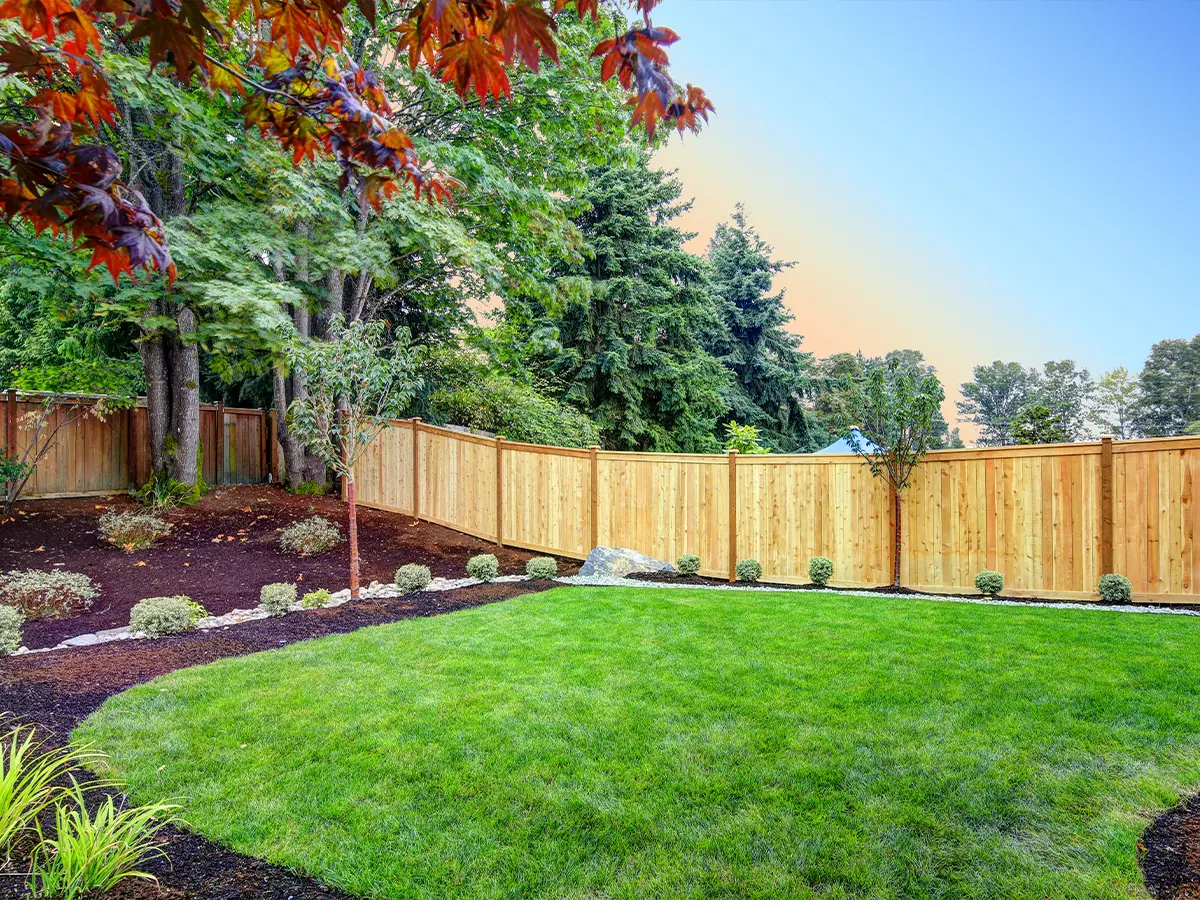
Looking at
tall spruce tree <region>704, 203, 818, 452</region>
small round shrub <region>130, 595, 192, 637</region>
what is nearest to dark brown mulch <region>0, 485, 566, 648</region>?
small round shrub <region>130, 595, 192, 637</region>

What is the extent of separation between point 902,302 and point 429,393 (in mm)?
15442

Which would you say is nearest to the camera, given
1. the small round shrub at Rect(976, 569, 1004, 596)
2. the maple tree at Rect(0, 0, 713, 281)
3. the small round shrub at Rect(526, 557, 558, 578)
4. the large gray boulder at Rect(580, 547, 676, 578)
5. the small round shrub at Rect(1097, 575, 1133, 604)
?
the maple tree at Rect(0, 0, 713, 281)

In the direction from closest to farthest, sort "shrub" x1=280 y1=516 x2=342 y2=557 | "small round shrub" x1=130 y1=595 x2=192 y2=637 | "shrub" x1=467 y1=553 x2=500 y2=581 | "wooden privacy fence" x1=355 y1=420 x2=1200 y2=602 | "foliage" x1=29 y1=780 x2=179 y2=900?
"foliage" x1=29 y1=780 x2=179 y2=900
"small round shrub" x1=130 y1=595 x2=192 y2=637
"wooden privacy fence" x1=355 y1=420 x2=1200 y2=602
"shrub" x1=467 y1=553 x2=500 y2=581
"shrub" x1=280 y1=516 x2=342 y2=557

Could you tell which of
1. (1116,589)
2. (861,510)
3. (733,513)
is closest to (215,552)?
(733,513)

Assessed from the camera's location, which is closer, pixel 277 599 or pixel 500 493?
pixel 277 599

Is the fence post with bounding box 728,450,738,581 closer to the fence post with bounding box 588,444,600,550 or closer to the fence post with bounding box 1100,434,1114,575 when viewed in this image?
the fence post with bounding box 588,444,600,550

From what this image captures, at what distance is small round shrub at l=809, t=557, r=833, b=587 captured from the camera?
762 cm

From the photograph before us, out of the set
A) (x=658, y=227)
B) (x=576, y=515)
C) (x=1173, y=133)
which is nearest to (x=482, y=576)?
(x=576, y=515)

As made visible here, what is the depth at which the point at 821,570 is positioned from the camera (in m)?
7.62

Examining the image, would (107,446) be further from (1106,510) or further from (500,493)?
(1106,510)

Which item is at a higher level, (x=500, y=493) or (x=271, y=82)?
(x=271, y=82)

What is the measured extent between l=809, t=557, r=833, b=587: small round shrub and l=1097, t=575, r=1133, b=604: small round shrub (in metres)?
2.63

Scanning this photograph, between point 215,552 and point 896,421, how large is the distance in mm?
8574

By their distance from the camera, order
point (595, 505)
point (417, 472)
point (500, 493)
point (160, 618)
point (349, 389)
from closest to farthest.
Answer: point (160, 618)
point (349, 389)
point (595, 505)
point (500, 493)
point (417, 472)
